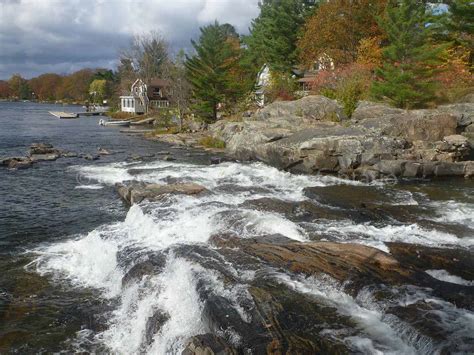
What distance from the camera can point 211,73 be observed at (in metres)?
43.9

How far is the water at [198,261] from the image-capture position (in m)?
8.05

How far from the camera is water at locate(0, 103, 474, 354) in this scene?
8.05 m

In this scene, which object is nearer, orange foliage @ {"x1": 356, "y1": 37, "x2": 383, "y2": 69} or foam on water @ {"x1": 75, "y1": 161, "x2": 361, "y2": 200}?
foam on water @ {"x1": 75, "y1": 161, "x2": 361, "y2": 200}

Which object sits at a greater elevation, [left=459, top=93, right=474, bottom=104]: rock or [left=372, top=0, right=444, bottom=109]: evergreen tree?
[left=372, top=0, right=444, bottom=109]: evergreen tree

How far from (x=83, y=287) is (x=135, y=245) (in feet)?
7.16

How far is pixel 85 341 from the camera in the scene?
28.2 ft

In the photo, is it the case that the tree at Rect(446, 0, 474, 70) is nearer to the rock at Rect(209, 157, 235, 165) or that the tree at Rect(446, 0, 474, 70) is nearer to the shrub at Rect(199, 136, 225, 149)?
the shrub at Rect(199, 136, 225, 149)

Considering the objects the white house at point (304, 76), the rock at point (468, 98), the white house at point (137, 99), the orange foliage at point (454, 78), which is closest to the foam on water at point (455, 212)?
the rock at point (468, 98)

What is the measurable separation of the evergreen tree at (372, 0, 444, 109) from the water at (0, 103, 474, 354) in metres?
10.3

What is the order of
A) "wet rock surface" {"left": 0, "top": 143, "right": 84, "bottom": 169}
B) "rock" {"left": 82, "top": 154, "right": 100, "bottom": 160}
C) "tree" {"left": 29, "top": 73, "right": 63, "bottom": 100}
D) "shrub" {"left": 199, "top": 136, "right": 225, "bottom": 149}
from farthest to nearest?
"tree" {"left": 29, "top": 73, "right": 63, "bottom": 100}, "shrub" {"left": 199, "top": 136, "right": 225, "bottom": 149}, "rock" {"left": 82, "top": 154, "right": 100, "bottom": 160}, "wet rock surface" {"left": 0, "top": 143, "right": 84, "bottom": 169}

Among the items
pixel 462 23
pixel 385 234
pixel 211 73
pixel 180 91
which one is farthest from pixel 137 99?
pixel 385 234

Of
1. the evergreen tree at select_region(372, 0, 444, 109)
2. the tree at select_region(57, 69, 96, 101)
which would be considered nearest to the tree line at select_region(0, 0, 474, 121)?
the evergreen tree at select_region(372, 0, 444, 109)

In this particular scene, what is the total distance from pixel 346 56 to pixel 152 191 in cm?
3080

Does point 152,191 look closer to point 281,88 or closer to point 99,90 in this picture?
point 281,88
